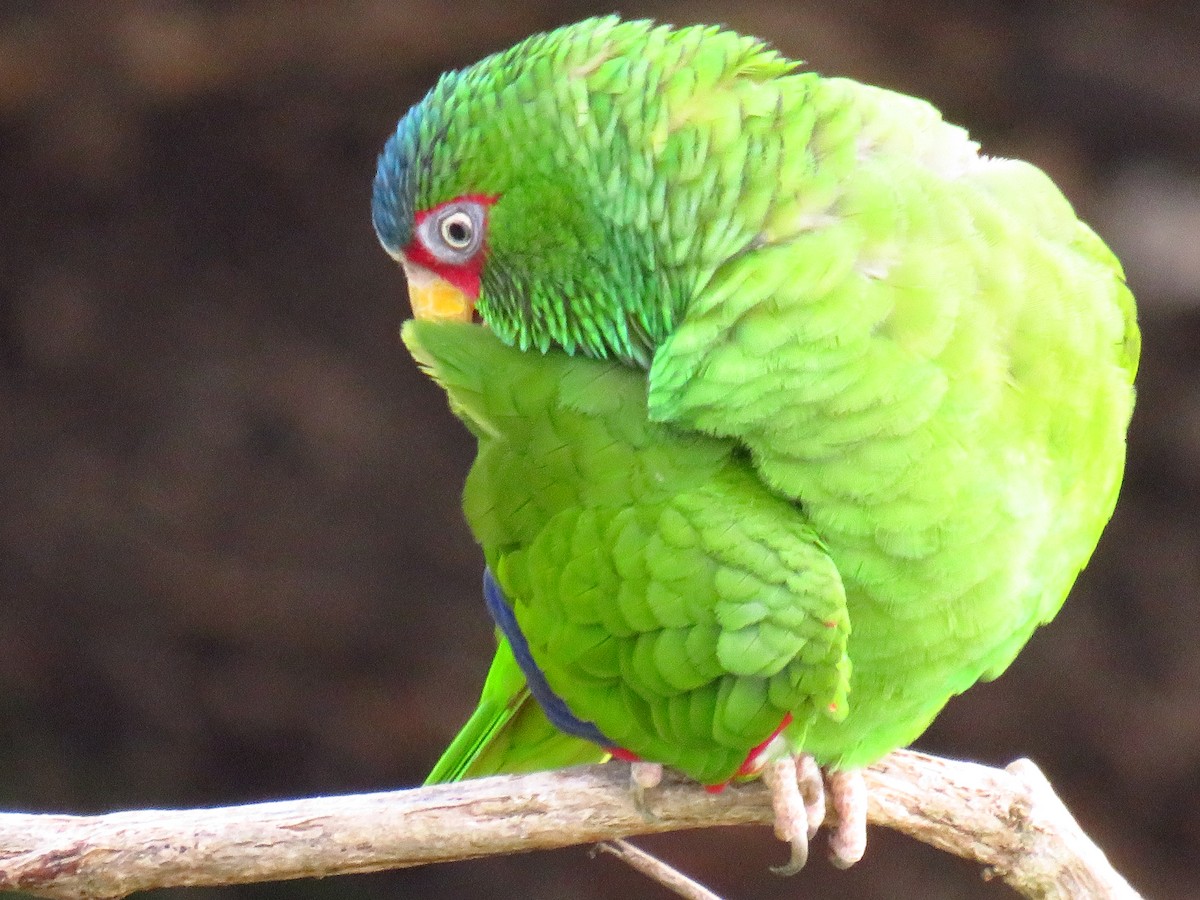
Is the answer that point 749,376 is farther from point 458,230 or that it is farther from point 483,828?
point 483,828

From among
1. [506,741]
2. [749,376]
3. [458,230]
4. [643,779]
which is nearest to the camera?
[749,376]

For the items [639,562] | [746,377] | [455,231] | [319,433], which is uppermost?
[455,231]

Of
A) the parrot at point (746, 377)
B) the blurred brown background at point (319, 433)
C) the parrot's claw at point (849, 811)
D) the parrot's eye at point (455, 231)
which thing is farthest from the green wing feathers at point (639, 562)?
the blurred brown background at point (319, 433)

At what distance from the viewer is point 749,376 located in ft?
5.28

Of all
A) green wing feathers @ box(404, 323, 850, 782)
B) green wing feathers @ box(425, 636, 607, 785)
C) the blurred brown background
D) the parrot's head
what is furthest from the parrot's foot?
the blurred brown background

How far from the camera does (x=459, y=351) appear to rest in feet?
6.02

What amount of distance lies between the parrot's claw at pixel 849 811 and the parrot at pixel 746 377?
12cm

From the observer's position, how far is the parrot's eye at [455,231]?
1.76 metres

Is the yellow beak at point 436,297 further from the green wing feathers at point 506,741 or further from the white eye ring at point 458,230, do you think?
the green wing feathers at point 506,741

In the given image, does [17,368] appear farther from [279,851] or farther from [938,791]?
[938,791]

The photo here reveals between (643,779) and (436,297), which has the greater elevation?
(436,297)

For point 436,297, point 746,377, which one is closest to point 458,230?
point 436,297

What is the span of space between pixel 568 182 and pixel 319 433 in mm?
2507

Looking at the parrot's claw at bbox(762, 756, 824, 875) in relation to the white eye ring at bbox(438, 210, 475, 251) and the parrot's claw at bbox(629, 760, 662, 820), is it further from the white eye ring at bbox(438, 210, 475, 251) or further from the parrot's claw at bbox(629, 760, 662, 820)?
the white eye ring at bbox(438, 210, 475, 251)
